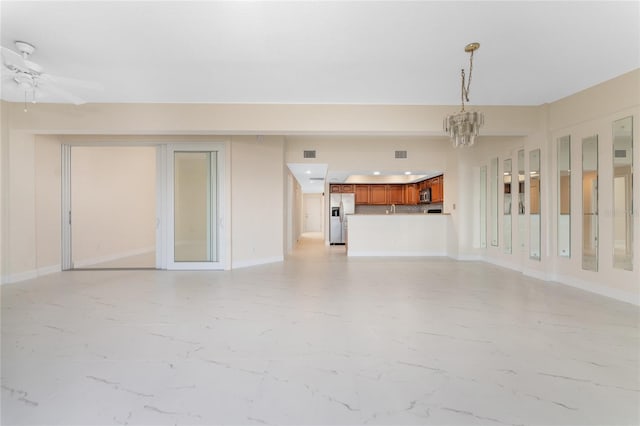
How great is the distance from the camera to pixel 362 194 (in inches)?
411

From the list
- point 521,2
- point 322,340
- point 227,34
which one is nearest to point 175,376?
point 322,340

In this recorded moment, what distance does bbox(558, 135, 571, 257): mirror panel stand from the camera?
4.41 m

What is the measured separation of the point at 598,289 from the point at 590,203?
1.16 meters

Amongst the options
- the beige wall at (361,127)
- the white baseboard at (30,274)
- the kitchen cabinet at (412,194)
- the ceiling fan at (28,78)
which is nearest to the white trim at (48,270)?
the white baseboard at (30,274)

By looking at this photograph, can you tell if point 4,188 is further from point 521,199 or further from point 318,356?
point 521,199

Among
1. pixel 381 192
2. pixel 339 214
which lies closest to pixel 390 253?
pixel 339 214

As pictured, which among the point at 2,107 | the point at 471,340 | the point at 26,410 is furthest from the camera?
the point at 2,107

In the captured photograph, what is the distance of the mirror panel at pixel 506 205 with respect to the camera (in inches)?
227

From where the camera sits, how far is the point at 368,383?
191 centimetres

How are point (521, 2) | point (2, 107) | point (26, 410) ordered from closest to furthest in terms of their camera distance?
point (26, 410)
point (521, 2)
point (2, 107)

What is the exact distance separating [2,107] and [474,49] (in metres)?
6.44

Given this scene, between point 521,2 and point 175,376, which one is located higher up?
point 521,2

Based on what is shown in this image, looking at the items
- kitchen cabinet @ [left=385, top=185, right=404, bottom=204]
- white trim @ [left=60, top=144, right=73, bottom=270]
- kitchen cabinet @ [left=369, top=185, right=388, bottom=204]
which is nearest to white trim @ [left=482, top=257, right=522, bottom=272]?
kitchen cabinet @ [left=385, top=185, right=404, bottom=204]

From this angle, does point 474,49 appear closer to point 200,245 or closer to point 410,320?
point 410,320
